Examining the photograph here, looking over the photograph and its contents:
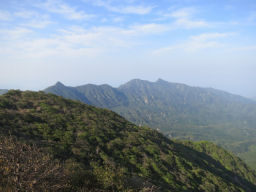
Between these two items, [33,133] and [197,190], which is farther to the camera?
[197,190]

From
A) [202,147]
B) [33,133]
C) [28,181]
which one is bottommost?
[202,147]

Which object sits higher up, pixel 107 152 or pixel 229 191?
pixel 107 152

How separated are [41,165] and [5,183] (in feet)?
4.57

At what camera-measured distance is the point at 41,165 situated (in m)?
7.62

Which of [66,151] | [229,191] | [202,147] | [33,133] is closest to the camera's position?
[66,151]

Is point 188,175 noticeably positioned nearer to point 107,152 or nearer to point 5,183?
point 107,152

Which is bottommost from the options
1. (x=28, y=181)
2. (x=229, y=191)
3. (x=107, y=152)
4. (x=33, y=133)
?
(x=229, y=191)

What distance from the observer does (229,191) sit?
34406 mm

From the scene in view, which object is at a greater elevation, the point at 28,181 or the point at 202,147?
the point at 28,181

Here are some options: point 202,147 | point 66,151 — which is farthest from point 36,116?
point 202,147

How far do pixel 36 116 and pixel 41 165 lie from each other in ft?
79.3

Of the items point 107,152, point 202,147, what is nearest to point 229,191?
point 107,152

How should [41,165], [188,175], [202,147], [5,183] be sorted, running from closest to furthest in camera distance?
[5,183] < [41,165] < [188,175] < [202,147]

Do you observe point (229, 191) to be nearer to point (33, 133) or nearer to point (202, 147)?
point (33, 133)
